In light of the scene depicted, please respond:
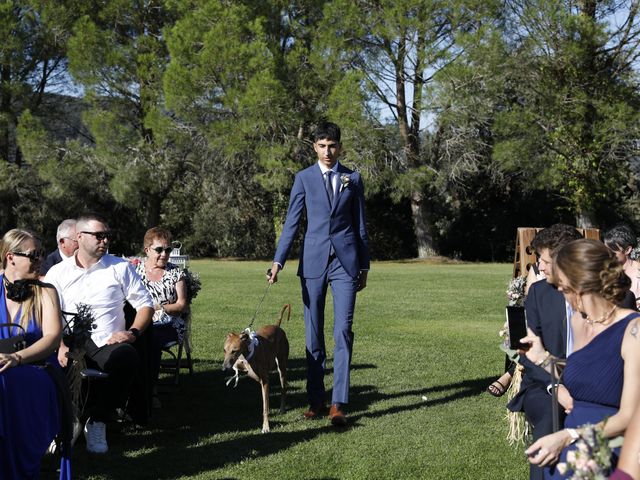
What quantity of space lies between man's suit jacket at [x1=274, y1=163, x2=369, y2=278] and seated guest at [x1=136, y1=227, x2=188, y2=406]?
1104 mm

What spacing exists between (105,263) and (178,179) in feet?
106

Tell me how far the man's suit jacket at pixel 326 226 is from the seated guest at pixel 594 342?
142 inches

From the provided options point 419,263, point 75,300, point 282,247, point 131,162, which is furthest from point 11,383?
point 131,162

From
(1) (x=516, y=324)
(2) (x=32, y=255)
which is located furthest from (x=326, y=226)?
(2) (x=32, y=255)

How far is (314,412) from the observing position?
7.02 metres

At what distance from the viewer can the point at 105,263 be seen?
6.31 m

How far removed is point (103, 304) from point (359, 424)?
2247mm

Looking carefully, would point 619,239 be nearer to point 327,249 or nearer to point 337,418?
point 327,249

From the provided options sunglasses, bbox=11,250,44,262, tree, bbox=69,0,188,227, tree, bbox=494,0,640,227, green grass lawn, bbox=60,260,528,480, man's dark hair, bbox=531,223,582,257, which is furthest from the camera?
tree, bbox=69,0,188,227

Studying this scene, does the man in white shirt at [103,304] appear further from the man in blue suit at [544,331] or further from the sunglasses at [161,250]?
the man in blue suit at [544,331]

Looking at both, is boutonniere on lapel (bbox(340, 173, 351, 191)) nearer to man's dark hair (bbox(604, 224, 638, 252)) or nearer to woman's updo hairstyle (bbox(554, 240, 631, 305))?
man's dark hair (bbox(604, 224, 638, 252))

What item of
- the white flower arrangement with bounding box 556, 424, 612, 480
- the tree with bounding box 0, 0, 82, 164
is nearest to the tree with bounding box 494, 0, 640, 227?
the tree with bounding box 0, 0, 82, 164

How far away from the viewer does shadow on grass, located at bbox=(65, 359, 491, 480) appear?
5605 mm

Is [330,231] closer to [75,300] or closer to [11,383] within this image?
[75,300]
